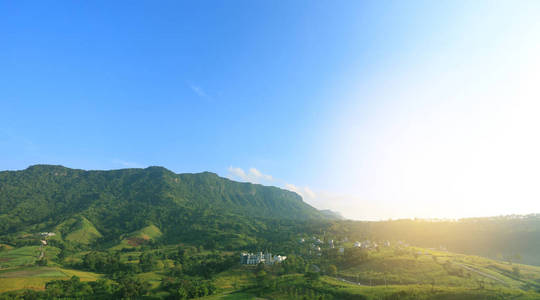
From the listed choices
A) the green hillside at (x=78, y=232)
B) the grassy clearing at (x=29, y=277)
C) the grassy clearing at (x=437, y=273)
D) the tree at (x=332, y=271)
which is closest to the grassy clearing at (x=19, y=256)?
the grassy clearing at (x=29, y=277)

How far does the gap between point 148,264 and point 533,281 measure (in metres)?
144

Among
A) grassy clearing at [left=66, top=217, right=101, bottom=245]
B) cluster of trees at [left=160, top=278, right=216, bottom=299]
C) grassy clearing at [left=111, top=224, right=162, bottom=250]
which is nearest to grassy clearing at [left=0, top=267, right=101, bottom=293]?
cluster of trees at [left=160, top=278, right=216, bottom=299]

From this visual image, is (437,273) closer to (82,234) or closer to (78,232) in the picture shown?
(82,234)

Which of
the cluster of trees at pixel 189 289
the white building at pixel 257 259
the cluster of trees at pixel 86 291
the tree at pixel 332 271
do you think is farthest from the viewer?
the white building at pixel 257 259

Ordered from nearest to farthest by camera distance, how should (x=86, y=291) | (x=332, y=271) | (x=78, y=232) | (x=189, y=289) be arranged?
(x=189, y=289), (x=86, y=291), (x=332, y=271), (x=78, y=232)

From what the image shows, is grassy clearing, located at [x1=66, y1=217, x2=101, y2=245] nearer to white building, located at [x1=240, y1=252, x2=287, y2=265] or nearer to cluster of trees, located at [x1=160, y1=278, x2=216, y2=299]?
white building, located at [x1=240, y1=252, x2=287, y2=265]

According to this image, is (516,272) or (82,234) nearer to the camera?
(516,272)

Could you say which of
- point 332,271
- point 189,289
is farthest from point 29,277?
point 332,271

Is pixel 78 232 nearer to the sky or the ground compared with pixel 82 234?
nearer to the sky

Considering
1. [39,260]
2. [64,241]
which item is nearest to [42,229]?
[64,241]

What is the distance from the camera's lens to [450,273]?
87938mm

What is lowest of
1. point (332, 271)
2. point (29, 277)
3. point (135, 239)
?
point (29, 277)

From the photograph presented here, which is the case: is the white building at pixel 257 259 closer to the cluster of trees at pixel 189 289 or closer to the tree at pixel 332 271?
the tree at pixel 332 271

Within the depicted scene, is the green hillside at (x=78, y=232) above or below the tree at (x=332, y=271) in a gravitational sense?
above
